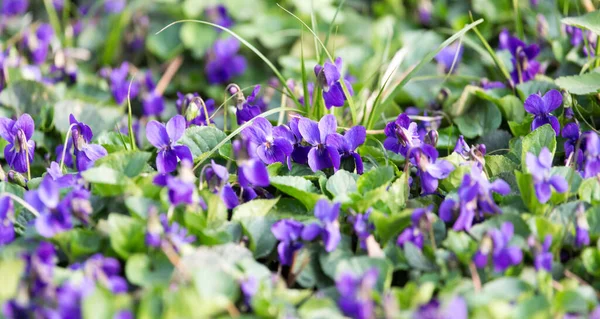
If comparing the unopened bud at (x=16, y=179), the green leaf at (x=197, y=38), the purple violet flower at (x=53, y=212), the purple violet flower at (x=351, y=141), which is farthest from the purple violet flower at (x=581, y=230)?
the green leaf at (x=197, y=38)

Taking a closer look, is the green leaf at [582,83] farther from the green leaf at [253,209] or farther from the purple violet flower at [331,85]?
the green leaf at [253,209]

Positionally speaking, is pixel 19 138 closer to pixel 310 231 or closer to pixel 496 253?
pixel 310 231

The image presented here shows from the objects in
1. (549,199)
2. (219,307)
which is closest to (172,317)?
(219,307)

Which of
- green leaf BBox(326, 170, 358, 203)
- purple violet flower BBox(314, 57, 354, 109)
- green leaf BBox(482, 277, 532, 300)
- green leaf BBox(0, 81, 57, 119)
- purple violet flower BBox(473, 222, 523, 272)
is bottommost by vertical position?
green leaf BBox(0, 81, 57, 119)

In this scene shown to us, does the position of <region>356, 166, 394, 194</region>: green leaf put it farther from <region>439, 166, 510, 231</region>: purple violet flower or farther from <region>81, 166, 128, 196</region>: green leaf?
<region>81, 166, 128, 196</region>: green leaf

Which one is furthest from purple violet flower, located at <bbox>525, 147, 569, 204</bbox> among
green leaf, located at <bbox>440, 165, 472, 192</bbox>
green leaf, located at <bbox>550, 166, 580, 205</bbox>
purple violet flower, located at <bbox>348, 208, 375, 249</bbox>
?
purple violet flower, located at <bbox>348, 208, 375, 249</bbox>
